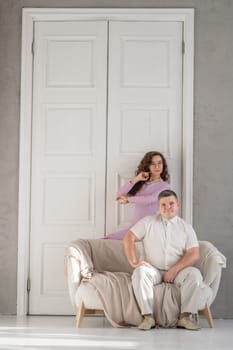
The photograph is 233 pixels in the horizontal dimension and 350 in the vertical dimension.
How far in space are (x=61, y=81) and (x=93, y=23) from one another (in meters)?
0.55

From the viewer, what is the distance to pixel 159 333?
5371mm

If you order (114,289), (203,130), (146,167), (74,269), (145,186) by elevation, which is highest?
(203,130)

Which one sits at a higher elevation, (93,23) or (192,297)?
(93,23)

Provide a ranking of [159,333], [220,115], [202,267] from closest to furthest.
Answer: [159,333] < [202,267] < [220,115]

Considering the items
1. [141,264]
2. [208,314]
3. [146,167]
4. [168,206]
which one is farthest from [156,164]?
[208,314]

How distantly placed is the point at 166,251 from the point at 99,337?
0.93 meters

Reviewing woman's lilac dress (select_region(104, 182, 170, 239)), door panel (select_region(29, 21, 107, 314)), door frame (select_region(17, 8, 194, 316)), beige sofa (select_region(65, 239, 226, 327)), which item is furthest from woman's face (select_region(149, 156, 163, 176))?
beige sofa (select_region(65, 239, 226, 327))

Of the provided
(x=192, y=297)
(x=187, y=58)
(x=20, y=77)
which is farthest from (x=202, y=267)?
(x=20, y=77)

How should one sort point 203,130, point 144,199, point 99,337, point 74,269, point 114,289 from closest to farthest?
point 99,337 < point 114,289 < point 74,269 < point 144,199 < point 203,130

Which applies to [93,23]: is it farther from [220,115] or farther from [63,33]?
[220,115]

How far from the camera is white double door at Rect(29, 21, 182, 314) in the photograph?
6.59 metres

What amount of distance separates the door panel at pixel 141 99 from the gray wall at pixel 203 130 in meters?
0.17

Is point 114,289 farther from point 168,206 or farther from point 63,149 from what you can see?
point 63,149

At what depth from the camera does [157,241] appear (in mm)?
5852
